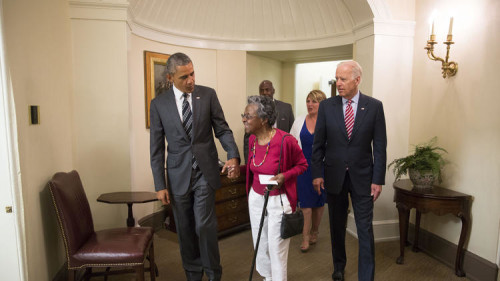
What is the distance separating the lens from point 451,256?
3.31 m

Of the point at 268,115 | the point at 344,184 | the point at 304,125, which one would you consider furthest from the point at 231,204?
the point at 268,115

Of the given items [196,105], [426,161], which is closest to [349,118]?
[426,161]

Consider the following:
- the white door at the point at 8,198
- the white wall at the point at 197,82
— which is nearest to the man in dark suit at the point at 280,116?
the white wall at the point at 197,82

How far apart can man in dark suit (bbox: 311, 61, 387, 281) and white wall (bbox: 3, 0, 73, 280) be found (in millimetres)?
2113

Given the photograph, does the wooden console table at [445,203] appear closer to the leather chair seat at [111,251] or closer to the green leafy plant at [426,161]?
the green leafy plant at [426,161]

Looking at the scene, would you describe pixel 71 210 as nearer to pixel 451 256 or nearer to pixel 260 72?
pixel 451 256

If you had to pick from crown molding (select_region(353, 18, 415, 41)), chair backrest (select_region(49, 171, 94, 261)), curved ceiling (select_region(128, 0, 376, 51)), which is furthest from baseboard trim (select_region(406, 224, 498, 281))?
chair backrest (select_region(49, 171, 94, 261))

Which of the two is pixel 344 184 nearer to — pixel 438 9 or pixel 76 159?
pixel 438 9

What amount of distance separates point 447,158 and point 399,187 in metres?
0.57

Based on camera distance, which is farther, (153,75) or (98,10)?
(153,75)

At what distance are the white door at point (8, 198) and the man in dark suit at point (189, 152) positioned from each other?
0.88 metres

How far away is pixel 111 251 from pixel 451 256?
3152 mm

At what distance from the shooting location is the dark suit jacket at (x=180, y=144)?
2520 millimetres

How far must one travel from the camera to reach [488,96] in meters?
2.90
